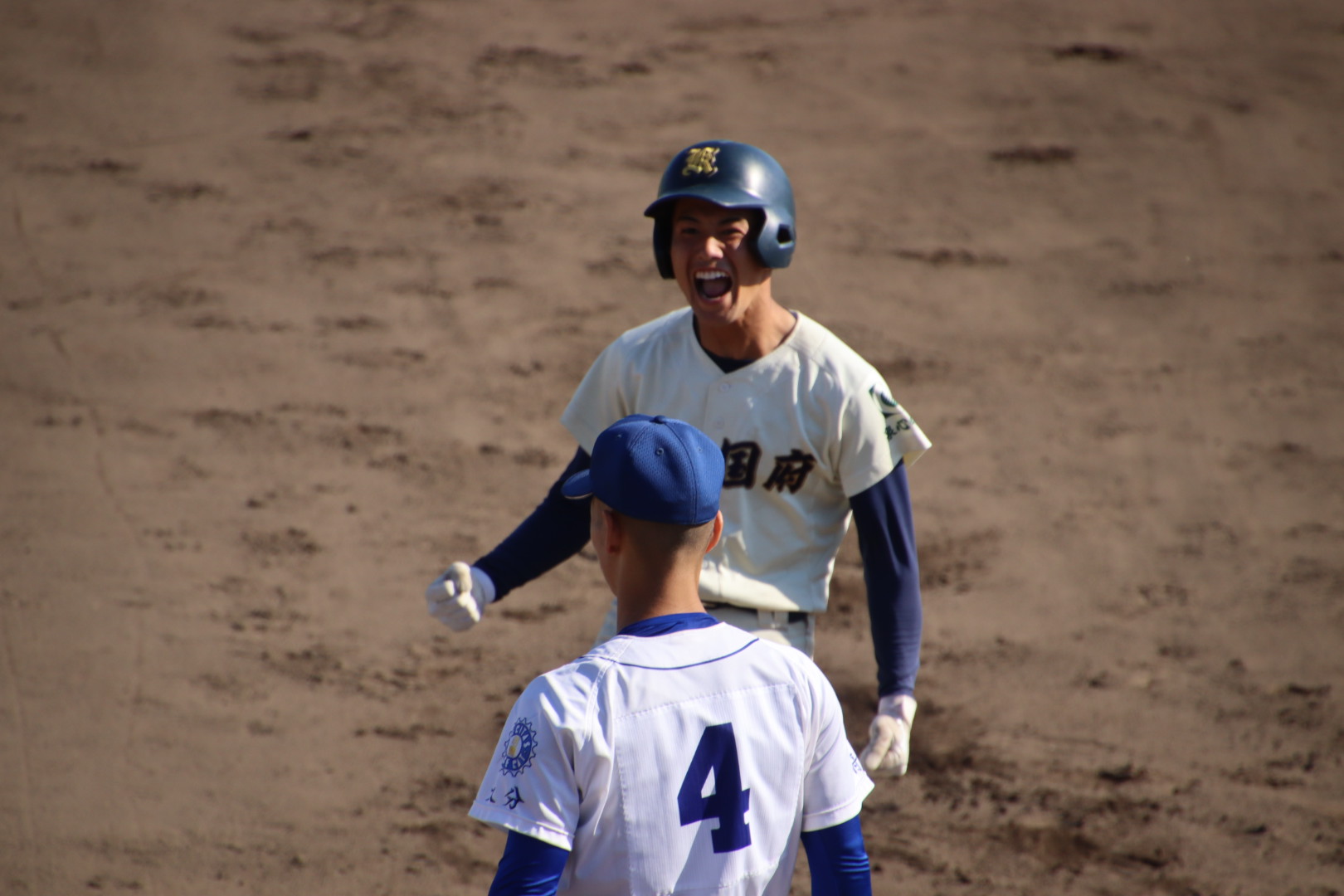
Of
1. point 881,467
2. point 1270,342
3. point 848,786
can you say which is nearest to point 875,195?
point 1270,342

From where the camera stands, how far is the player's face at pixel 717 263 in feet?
8.04

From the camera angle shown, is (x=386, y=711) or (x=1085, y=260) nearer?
(x=386, y=711)

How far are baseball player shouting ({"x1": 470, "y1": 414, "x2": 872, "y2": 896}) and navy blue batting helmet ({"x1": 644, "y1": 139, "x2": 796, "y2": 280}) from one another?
80 centimetres

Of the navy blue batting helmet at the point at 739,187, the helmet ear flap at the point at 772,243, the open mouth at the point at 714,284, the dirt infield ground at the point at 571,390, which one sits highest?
the navy blue batting helmet at the point at 739,187

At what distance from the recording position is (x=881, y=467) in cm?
241

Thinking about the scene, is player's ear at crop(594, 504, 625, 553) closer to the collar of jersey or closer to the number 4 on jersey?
the collar of jersey

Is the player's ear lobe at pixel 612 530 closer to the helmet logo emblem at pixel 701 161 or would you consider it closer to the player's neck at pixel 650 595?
the player's neck at pixel 650 595

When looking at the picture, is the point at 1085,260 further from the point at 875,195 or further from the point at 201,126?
the point at 201,126

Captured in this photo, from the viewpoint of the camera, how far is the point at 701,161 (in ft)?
8.11

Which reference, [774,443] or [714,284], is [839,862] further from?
[714,284]

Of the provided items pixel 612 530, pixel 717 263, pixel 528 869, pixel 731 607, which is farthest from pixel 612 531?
pixel 717 263

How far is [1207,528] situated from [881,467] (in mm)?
Result: 3069

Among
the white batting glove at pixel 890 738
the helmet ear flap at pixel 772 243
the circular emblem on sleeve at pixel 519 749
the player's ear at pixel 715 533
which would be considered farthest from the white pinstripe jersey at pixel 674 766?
the helmet ear flap at pixel 772 243

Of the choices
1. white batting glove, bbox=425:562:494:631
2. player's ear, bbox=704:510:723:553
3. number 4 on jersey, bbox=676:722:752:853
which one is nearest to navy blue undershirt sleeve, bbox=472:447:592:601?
white batting glove, bbox=425:562:494:631
